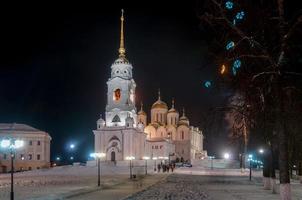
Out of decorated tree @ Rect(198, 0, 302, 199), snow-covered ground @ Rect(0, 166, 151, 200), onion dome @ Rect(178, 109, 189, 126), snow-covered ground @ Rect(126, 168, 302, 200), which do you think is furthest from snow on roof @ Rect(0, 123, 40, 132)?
decorated tree @ Rect(198, 0, 302, 199)

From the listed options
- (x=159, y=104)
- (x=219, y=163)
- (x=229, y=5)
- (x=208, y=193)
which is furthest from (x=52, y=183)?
(x=159, y=104)

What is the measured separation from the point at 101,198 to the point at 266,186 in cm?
1312

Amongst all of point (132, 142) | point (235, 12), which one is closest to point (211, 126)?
point (235, 12)

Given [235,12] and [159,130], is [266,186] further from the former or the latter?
[159,130]

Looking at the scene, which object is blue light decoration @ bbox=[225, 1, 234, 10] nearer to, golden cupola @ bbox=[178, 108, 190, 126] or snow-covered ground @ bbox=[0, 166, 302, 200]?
snow-covered ground @ bbox=[0, 166, 302, 200]

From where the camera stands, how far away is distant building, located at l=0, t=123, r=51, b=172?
103m

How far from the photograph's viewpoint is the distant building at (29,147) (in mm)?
102875

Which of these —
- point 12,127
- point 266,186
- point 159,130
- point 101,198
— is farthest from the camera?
point 159,130

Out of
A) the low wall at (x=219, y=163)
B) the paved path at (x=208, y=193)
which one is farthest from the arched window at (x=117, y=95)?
the paved path at (x=208, y=193)

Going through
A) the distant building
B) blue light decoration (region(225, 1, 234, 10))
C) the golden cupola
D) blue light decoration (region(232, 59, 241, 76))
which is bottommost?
the distant building

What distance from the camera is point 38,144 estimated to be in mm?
105188

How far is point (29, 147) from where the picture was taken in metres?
104

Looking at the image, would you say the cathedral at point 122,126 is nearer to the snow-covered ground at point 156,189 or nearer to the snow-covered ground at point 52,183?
the snow-covered ground at point 52,183

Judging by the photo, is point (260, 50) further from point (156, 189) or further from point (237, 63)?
point (156, 189)
